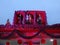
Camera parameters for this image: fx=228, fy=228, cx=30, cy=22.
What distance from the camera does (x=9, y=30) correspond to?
2871 mm

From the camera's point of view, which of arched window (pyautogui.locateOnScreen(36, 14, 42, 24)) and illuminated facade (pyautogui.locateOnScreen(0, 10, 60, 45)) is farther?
arched window (pyautogui.locateOnScreen(36, 14, 42, 24))

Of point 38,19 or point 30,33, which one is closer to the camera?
point 30,33

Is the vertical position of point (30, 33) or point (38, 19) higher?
point (38, 19)

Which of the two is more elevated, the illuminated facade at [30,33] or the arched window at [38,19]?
the arched window at [38,19]

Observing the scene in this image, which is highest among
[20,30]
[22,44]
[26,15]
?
[26,15]

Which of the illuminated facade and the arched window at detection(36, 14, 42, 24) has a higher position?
the arched window at detection(36, 14, 42, 24)

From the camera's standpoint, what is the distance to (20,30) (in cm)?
286

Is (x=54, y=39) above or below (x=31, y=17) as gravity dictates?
below

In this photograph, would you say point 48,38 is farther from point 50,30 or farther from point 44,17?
point 44,17

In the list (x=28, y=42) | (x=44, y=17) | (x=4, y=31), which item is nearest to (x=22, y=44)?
(x=28, y=42)

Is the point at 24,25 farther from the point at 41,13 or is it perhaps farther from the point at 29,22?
the point at 41,13

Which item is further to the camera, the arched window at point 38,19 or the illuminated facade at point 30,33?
the arched window at point 38,19

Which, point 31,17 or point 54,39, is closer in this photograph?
point 54,39

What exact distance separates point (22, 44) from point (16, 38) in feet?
0.35
